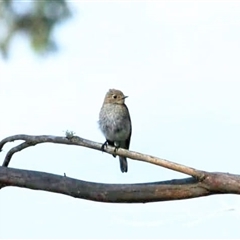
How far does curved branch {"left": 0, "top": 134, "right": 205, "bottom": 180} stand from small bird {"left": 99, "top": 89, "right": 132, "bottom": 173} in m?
1.05

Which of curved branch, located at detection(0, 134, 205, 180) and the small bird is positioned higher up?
the small bird

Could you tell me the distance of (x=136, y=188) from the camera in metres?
2.44

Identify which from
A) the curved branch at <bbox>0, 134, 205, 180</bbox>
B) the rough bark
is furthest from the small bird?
the rough bark

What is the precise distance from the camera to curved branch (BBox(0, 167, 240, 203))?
7.90 ft

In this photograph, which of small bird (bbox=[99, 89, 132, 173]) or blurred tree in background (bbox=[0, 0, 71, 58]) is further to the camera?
small bird (bbox=[99, 89, 132, 173])

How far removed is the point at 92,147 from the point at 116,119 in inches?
59.9

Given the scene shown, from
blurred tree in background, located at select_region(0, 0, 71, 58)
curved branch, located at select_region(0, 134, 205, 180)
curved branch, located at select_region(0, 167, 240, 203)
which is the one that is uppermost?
blurred tree in background, located at select_region(0, 0, 71, 58)

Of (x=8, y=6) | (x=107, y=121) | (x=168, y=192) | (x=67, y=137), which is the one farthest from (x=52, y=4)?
(x=107, y=121)

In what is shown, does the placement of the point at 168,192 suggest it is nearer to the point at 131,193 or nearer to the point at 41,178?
the point at 131,193

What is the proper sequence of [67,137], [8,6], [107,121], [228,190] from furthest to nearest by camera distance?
[107,121], [8,6], [67,137], [228,190]

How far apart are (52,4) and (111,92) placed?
5.26 ft

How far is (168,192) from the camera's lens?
243 centimetres

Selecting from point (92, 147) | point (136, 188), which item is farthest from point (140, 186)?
point (92, 147)

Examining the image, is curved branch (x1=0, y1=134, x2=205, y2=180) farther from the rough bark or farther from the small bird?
the small bird
